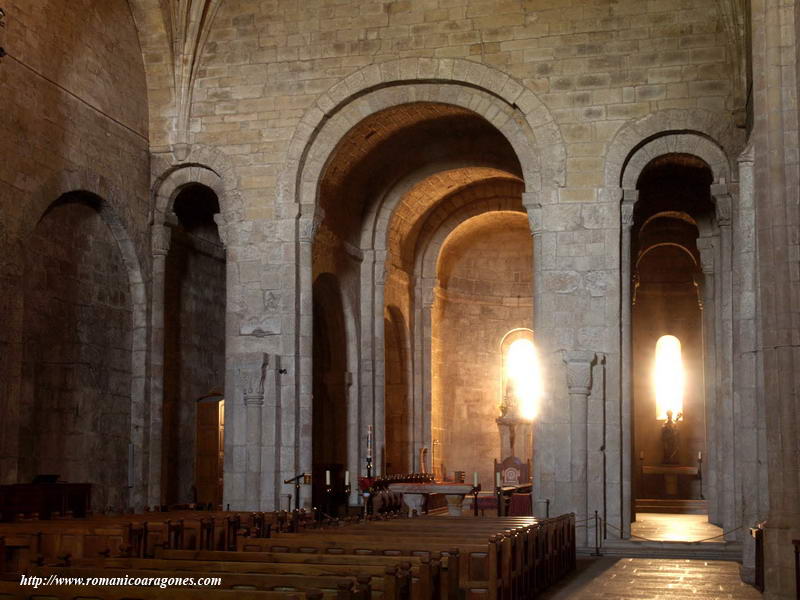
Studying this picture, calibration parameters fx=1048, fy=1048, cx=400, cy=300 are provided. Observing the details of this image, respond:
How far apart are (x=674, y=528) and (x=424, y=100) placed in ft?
31.4

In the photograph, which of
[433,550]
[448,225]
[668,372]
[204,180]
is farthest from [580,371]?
[668,372]

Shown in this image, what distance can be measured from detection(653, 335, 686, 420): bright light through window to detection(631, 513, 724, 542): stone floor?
475 centimetres

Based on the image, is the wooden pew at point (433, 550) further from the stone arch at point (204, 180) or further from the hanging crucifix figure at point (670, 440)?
the hanging crucifix figure at point (670, 440)

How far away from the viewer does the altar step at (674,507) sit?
26375 mm

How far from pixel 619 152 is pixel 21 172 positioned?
9949mm

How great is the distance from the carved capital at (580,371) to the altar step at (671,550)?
254 centimetres

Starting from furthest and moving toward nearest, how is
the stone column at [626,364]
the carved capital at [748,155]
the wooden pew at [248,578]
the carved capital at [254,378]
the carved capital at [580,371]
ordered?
the carved capital at [254,378]
the stone column at [626,364]
the carved capital at [580,371]
the carved capital at [748,155]
the wooden pew at [248,578]

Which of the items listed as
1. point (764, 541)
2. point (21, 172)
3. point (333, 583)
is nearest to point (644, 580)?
point (764, 541)

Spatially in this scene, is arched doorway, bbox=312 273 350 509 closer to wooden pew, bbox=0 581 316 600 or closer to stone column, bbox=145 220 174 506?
stone column, bbox=145 220 174 506

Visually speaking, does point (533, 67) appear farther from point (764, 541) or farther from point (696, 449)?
point (696, 449)

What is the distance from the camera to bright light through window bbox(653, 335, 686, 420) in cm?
2962

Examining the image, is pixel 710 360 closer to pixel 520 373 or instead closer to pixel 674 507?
pixel 674 507

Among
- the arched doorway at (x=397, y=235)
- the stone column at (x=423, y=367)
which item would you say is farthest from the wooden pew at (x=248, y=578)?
the stone column at (x=423, y=367)

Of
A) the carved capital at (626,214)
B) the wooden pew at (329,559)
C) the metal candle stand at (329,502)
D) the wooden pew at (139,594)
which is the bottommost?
the metal candle stand at (329,502)
